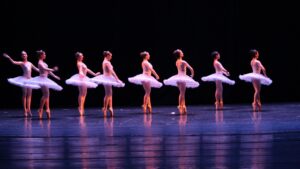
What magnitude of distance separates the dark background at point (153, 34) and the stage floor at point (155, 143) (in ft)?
17.5

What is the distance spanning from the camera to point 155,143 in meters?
8.82

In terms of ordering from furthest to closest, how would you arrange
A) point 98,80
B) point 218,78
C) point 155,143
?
point 218,78 → point 98,80 → point 155,143

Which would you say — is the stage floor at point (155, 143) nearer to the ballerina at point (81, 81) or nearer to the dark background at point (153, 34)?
the ballerina at point (81, 81)

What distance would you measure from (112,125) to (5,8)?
747 centimetres

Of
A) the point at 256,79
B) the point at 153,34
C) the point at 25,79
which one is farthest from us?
the point at 153,34

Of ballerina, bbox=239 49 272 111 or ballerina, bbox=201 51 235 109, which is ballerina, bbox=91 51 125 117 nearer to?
ballerina, bbox=201 51 235 109

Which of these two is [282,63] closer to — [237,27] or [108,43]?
[237,27]

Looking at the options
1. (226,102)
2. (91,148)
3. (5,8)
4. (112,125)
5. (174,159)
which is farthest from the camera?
(226,102)

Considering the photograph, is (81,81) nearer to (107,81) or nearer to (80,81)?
(80,81)

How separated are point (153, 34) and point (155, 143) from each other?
9.77 m

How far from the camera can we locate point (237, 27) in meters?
18.3

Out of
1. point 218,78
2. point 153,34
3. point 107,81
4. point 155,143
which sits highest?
point 153,34

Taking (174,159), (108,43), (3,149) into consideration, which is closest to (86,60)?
(108,43)

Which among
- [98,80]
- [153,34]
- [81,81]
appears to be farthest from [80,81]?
[153,34]
